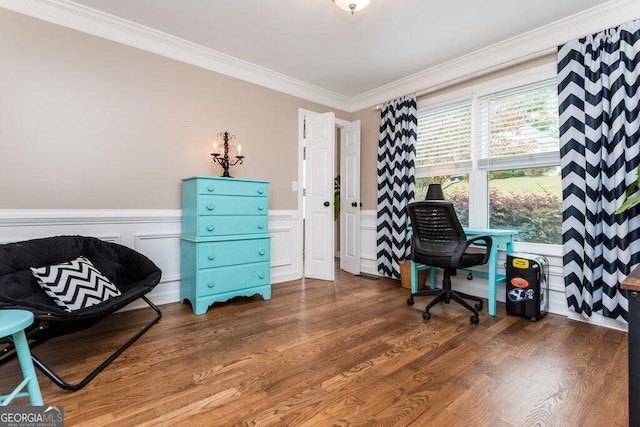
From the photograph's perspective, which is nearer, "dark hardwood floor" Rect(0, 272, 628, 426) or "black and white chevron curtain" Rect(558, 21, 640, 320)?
"dark hardwood floor" Rect(0, 272, 628, 426)

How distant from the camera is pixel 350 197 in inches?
165

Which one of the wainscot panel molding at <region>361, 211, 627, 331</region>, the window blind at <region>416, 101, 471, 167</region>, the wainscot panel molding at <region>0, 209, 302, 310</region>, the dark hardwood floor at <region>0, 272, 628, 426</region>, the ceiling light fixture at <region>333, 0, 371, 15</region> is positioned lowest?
the dark hardwood floor at <region>0, 272, 628, 426</region>

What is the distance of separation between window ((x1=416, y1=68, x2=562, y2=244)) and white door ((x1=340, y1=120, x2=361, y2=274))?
90 centimetres

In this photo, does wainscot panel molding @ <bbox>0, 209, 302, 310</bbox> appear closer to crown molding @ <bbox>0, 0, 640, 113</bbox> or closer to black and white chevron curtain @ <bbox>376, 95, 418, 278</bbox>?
crown molding @ <bbox>0, 0, 640, 113</bbox>

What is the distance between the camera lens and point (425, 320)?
2434mm

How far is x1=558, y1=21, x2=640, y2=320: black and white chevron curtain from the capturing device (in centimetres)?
220

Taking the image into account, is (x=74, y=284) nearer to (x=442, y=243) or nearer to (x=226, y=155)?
(x=226, y=155)

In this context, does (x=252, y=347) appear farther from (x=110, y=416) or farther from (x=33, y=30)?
(x=33, y=30)

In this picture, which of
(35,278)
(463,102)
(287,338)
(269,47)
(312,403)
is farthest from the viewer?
(463,102)

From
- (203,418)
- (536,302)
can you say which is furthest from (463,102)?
(203,418)

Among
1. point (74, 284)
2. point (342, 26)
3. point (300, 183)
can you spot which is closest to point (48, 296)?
point (74, 284)

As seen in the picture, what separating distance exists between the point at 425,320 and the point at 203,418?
5.76ft

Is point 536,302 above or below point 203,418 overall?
above

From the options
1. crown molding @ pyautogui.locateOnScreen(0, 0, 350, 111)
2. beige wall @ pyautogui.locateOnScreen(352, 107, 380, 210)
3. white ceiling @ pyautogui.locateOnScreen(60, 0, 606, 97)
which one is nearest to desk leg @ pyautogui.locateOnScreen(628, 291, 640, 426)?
white ceiling @ pyautogui.locateOnScreen(60, 0, 606, 97)
